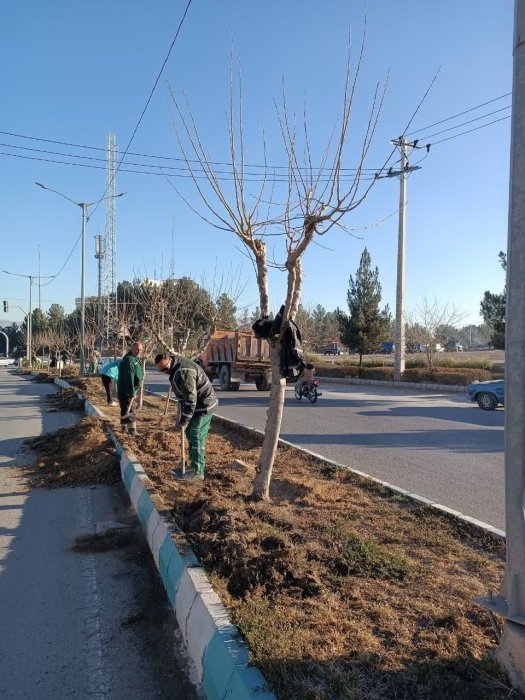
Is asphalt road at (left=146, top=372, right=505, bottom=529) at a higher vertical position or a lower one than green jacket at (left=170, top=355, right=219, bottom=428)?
lower

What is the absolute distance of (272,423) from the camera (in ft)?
18.8

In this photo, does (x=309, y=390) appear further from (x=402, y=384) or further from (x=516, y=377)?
(x=516, y=377)

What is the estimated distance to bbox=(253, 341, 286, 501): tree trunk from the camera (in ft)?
18.6

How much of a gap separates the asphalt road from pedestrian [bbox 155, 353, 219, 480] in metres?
2.66

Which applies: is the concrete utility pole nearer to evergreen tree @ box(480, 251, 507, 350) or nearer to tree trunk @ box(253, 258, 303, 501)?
tree trunk @ box(253, 258, 303, 501)

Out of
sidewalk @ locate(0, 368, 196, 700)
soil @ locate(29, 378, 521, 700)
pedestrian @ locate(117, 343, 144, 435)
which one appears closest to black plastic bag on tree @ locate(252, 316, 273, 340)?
soil @ locate(29, 378, 521, 700)

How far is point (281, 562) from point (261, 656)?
1.14 metres

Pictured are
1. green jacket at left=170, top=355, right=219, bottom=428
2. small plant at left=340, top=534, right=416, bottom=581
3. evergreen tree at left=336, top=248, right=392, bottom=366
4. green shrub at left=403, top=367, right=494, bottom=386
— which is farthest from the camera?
evergreen tree at left=336, top=248, right=392, bottom=366

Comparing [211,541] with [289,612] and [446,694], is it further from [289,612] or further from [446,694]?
[446,694]

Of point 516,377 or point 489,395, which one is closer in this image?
point 516,377

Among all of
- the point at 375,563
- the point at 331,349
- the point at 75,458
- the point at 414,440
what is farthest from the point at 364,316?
the point at 331,349

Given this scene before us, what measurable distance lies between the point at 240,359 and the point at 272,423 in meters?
18.5

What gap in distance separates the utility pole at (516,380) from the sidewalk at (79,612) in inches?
66.8

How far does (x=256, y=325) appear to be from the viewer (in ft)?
18.8
